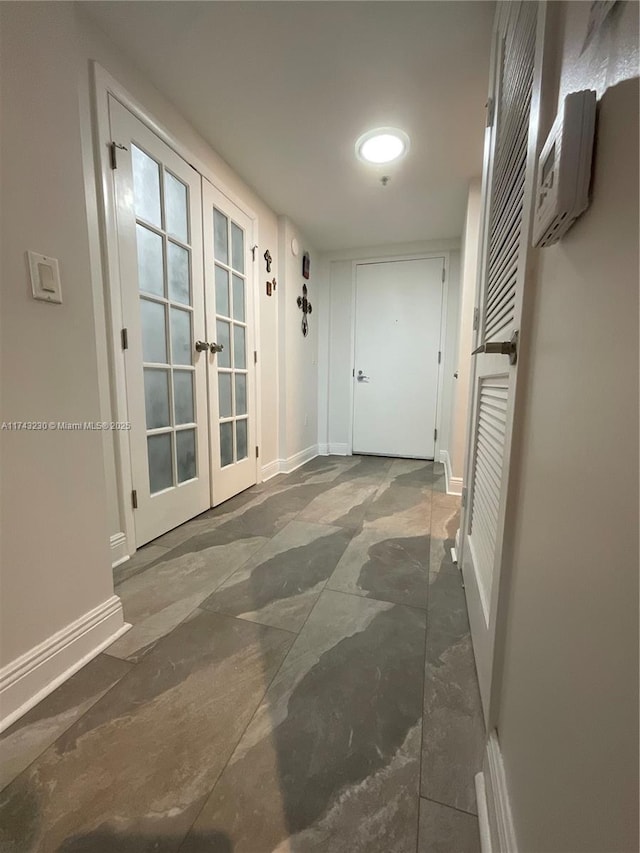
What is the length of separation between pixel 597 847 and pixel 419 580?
3.92ft

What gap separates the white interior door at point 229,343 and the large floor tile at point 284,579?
77 centimetres

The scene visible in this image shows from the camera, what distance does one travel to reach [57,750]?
30.2 inches

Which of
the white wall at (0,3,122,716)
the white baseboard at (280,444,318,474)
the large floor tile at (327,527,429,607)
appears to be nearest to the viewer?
the white wall at (0,3,122,716)

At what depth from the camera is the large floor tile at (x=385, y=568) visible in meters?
1.35

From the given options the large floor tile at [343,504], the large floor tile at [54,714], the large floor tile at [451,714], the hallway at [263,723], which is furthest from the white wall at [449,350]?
the large floor tile at [54,714]

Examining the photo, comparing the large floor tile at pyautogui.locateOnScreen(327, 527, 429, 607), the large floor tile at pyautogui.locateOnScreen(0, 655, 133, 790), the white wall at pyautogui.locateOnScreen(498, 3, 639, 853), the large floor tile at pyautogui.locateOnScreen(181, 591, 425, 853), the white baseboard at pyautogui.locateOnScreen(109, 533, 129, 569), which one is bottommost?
the large floor tile at pyautogui.locateOnScreen(0, 655, 133, 790)

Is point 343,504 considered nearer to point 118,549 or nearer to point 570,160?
point 118,549

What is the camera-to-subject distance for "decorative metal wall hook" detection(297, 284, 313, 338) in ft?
10.9

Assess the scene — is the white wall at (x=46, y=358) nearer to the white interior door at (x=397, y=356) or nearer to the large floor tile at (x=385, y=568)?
the large floor tile at (x=385, y=568)

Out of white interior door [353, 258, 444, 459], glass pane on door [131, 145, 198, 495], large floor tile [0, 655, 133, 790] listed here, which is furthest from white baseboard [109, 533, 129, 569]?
white interior door [353, 258, 444, 459]

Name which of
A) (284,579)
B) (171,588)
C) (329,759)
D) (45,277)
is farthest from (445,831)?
(45,277)

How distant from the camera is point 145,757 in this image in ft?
2.46

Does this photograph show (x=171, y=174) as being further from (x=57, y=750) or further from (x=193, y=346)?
(x=57, y=750)

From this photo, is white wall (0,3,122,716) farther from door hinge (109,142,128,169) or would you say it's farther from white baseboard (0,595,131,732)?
door hinge (109,142,128,169)
